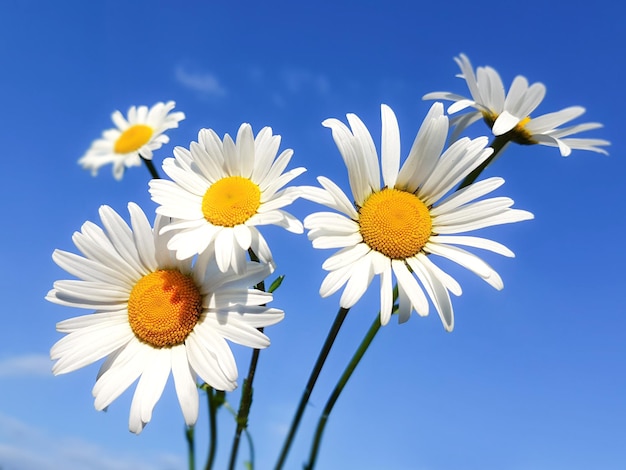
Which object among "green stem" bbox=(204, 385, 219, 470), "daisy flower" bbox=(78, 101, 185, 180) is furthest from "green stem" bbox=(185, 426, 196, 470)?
"daisy flower" bbox=(78, 101, 185, 180)

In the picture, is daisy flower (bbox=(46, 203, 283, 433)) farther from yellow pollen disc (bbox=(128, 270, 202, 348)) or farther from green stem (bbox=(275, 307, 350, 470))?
green stem (bbox=(275, 307, 350, 470))

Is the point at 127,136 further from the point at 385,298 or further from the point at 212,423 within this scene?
the point at 385,298

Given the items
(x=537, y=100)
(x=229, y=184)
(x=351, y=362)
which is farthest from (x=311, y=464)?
(x=537, y=100)

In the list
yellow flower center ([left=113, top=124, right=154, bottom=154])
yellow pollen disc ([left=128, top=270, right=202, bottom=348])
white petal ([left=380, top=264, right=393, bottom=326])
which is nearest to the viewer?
white petal ([left=380, top=264, right=393, bottom=326])

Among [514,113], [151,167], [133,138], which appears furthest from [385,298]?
[133,138]

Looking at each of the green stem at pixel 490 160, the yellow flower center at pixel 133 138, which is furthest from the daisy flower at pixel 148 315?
the yellow flower center at pixel 133 138

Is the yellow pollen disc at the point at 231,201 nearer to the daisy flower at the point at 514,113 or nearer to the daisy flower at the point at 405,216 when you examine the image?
the daisy flower at the point at 405,216

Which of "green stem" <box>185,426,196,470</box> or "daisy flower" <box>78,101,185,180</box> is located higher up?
"daisy flower" <box>78,101,185,180</box>
